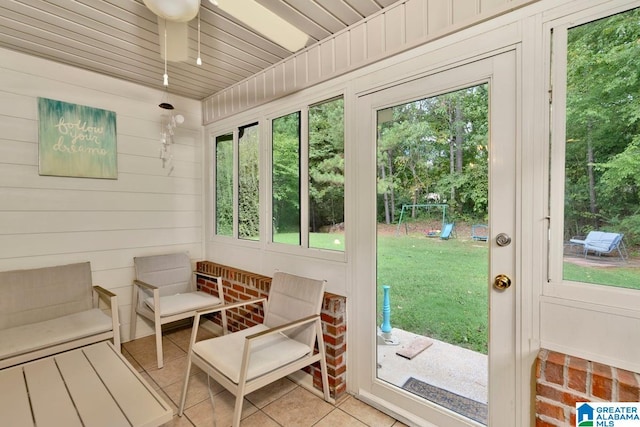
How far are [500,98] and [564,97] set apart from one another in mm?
255

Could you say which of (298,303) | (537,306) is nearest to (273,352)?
(298,303)

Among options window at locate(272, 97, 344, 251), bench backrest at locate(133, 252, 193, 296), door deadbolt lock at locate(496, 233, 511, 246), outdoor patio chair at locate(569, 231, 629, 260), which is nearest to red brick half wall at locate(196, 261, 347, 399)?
bench backrest at locate(133, 252, 193, 296)

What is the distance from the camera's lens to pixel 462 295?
166 cm

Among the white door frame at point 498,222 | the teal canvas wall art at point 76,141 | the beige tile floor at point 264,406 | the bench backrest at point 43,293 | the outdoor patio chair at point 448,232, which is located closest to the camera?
the white door frame at point 498,222

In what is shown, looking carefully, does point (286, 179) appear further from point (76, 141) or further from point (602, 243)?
point (602, 243)

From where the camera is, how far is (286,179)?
8.40ft

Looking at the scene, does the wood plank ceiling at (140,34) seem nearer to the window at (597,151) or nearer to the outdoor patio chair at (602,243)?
the window at (597,151)

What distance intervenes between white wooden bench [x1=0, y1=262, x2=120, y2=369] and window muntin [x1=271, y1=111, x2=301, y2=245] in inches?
56.3

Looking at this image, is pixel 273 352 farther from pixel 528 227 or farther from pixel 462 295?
pixel 528 227

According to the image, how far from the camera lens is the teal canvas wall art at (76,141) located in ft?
7.82

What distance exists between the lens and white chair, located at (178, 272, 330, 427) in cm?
159

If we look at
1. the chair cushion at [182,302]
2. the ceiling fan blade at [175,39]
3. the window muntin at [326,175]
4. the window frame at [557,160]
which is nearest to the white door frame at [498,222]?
the window frame at [557,160]

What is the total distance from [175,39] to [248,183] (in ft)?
4.37

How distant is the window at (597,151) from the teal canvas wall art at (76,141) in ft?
11.0
